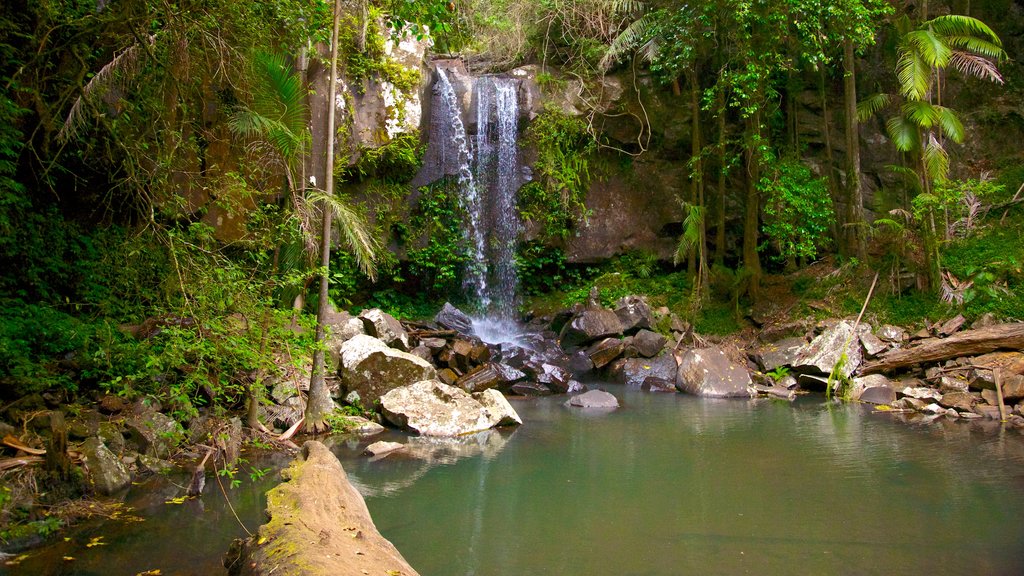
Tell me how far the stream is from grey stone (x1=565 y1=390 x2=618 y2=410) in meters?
1.83

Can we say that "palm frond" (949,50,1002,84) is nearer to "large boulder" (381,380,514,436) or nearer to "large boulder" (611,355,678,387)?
"large boulder" (611,355,678,387)

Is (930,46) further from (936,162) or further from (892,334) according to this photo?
(892,334)

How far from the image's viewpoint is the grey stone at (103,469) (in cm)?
555

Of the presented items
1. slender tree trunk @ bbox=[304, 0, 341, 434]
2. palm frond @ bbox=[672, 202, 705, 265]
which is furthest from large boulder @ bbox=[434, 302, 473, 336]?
slender tree trunk @ bbox=[304, 0, 341, 434]

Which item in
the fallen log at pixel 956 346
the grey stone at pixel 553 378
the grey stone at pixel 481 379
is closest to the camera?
the fallen log at pixel 956 346

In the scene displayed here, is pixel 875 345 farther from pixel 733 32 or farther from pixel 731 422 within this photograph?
pixel 733 32

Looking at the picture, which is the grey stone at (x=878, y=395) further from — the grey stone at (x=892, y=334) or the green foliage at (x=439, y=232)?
the green foliage at (x=439, y=232)

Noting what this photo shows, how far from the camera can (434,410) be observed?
870 centimetres

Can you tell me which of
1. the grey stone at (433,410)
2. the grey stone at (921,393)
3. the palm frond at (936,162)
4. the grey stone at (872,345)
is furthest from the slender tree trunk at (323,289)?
the palm frond at (936,162)

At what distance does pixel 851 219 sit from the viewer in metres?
13.1

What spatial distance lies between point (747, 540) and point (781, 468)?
2175 mm

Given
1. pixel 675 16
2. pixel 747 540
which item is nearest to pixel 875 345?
pixel 675 16

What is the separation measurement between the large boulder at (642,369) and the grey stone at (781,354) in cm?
159

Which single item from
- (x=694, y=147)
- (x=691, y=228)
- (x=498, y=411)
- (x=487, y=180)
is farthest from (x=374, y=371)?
(x=694, y=147)
